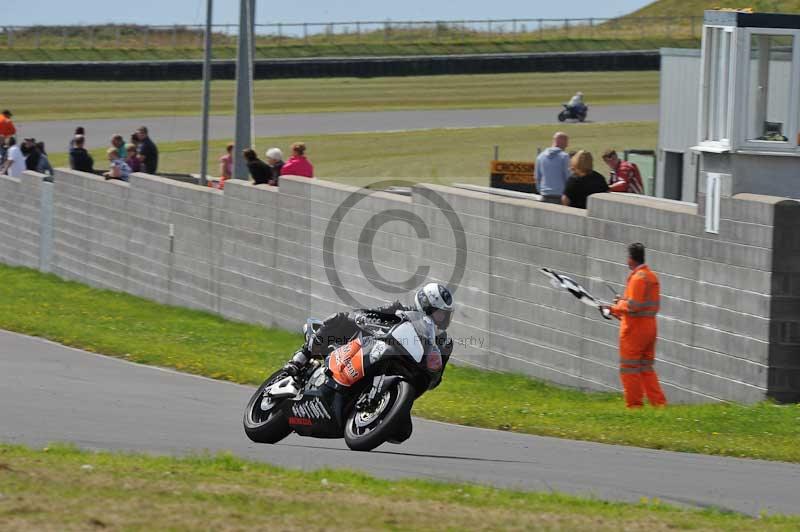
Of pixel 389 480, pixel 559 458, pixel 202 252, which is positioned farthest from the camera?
pixel 202 252

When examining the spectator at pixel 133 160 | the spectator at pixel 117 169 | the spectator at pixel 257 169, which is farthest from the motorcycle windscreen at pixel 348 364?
the spectator at pixel 133 160

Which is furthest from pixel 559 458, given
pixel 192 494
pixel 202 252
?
pixel 202 252

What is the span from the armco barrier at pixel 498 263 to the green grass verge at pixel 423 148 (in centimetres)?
1134

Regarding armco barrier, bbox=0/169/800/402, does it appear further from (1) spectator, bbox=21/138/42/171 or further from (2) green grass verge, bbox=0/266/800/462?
(1) spectator, bbox=21/138/42/171

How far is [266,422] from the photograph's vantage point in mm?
11516

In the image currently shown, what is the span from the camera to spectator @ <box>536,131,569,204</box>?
64.8 ft

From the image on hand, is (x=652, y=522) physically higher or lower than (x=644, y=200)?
lower

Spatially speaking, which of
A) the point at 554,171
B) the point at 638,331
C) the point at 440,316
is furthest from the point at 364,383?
the point at 554,171

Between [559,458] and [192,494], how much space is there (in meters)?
3.85

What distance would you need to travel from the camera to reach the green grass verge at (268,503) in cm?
761

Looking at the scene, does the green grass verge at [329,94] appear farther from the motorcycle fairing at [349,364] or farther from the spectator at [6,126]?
the motorcycle fairing at [349,364]

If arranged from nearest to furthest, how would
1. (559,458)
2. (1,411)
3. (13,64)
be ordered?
(559,458), (1,411), (13,64)

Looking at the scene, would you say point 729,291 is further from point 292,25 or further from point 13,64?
point 292,25

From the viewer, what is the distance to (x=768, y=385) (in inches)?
531
